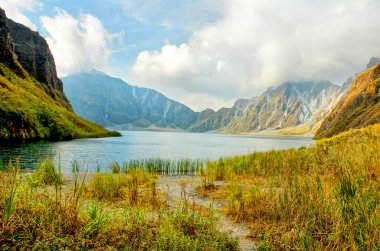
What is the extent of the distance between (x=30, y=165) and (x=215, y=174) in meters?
21.1

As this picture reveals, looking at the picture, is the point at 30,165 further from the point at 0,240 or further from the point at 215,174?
the point at 0,240

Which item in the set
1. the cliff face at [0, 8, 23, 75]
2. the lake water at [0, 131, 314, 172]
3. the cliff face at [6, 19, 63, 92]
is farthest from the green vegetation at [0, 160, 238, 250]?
the cliff face at [6, 19, 63, 92]

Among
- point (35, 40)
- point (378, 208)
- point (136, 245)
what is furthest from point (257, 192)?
point (35, 40)

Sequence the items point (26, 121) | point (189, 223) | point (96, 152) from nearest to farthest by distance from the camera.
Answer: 1. point (189, 223)
2. point (96, 152)
3. point (26, 121)

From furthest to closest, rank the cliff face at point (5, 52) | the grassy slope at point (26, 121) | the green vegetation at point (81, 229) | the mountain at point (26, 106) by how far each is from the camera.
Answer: the cliff face at point (5, 52) < the mountain at point (26, 106) < the grassy slope at point (26, 121) < the green vegetation at point (81, 229)

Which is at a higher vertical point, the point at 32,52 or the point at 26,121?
the point at 32,52

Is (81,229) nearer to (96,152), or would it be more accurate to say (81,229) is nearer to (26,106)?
(96,152)

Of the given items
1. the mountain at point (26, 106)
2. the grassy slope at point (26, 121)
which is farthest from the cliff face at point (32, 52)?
the grassy slope at point (26, 121)

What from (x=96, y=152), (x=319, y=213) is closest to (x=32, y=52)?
(x=96, y=152)

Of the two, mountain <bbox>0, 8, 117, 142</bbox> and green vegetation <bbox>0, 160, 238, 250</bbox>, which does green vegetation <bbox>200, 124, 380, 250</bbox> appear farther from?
mountain <bbox>0, 8, 117, 142</bbox>

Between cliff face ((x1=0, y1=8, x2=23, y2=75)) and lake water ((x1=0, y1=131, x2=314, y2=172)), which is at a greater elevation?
cliff face ((x1=0, y1=8, x2=23, y2=75))

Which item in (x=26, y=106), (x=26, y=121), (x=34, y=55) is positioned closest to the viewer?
(x=26, y=121)

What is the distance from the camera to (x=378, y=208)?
625cm

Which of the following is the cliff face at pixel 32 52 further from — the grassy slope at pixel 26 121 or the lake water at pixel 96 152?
the lake water at pixel 96 152
